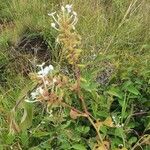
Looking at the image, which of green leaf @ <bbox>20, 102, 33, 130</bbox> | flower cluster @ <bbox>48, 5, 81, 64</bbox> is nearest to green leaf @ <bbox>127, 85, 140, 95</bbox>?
green leaf @ <bbox>20, 102, 33, 130</bbox>

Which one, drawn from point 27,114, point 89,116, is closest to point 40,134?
point 27,114

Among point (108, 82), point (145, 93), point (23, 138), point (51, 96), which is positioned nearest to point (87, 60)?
point (108, 82)

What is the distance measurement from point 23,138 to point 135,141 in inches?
23.3

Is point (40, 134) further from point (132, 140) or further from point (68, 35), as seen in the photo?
point (68, 35)

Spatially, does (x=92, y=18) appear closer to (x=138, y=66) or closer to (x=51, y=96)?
(x=138, y=66)

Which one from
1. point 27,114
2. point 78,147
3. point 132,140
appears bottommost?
point 132,140

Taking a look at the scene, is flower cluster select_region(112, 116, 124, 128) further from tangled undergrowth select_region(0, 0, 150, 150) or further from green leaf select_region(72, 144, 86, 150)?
green leaf select_region(72, 144, 86, 150)

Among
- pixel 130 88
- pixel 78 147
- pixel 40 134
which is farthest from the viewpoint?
pixel 130 88

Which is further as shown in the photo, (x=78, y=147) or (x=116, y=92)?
(x=116, y=92)

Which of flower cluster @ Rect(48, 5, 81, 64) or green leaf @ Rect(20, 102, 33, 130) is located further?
green leaf @ Rect(20, 102, 33, 130)

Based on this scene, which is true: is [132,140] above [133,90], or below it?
below

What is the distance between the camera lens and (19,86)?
10.9 ft

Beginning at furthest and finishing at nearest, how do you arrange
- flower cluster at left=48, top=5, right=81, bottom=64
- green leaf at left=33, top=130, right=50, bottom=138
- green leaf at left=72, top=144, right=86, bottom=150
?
green leaf at left=33, top=130, right=50, bottom=138, green leaf at left=72, top=144, right=86, bottom=150, flower cluster at left=48, top=5, right=81, bottom=64

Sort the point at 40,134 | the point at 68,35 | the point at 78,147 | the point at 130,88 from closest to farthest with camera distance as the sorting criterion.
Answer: the point at 68,35 → the point at 78,147 → the point at 40,134 → the point at 130,88
